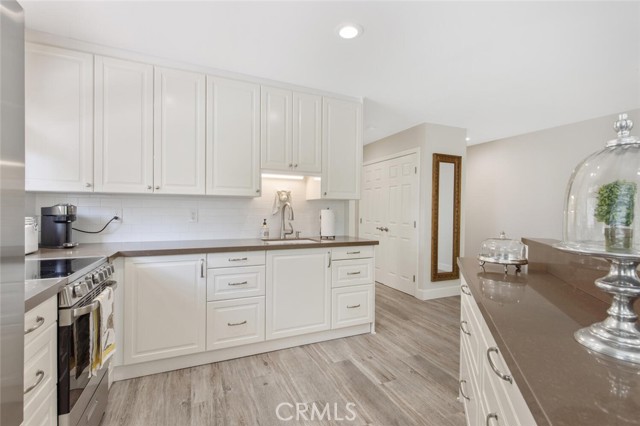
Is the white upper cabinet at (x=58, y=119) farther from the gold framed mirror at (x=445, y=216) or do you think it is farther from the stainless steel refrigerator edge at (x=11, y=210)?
the gold framed mirror at (x=445, y=216)

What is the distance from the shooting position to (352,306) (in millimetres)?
2828

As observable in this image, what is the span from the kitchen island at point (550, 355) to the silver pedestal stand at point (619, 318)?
4 centimetres

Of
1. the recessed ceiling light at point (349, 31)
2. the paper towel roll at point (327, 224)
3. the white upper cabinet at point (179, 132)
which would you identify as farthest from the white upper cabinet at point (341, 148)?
the white upper cabinet at point (179, 132)

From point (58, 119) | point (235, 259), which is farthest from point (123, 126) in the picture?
point (235, 259)

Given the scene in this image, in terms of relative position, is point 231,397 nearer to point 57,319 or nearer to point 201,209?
point 57,319

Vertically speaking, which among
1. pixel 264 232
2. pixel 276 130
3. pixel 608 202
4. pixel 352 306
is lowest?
pixel 352 306

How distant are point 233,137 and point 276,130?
0.42 meters

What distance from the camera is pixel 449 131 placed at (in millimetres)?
4227

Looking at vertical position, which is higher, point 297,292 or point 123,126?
point 123,126

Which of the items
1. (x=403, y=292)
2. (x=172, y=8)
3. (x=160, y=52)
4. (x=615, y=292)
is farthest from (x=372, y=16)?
(x=403, y=292)

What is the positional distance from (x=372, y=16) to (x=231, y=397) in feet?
8.70

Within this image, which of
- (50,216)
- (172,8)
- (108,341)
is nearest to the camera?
(108,341)

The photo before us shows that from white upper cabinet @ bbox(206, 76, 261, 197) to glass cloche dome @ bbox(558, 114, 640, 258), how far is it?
2316 millimetres

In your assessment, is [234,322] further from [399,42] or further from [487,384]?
[399,42]
